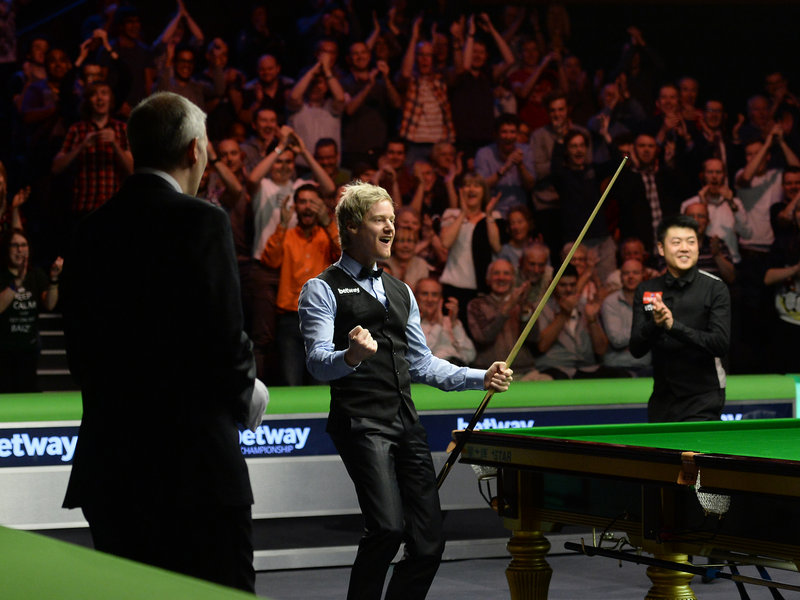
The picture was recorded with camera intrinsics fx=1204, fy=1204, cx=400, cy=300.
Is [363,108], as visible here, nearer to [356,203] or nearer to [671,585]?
[356,203]

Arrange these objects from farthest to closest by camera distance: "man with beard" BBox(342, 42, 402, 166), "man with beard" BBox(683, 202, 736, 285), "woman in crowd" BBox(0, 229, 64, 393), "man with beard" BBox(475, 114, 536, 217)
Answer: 1. "man with beard" BBox(683, 202, 736, 285)
2. "man with beard" BBox(475, 114, 536, 217)
3. "man with beard" BBox(342, 42, 402, 166)
4. "woman in crowd" BBox(0, 229, 64, 393)

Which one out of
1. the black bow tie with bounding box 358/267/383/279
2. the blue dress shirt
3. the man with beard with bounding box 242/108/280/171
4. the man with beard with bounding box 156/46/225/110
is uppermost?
the man with beard with bounding box 156/46/225/110

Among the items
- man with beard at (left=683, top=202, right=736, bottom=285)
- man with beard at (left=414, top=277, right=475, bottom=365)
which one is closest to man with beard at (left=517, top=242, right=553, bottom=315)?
man with beard at (left=414, top=277, right=475, bottom=365)

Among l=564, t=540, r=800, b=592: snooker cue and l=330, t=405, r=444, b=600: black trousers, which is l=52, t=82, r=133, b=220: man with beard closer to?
l=330, t=405, r=444, b=600: black trousers

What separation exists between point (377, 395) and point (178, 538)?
1925 millimetres

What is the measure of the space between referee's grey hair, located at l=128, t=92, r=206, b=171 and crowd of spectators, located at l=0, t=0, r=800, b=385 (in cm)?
563

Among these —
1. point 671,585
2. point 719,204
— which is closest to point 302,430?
point 671,585

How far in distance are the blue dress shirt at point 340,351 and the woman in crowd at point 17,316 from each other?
3974 millimetres

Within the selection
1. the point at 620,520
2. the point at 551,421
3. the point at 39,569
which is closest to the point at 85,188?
the point at 551,421

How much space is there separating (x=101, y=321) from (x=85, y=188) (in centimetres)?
609

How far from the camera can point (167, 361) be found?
7.41ft

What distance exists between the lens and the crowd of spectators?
326 inches

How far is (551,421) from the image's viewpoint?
261 inches

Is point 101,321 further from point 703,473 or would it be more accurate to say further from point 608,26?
point 608,26
